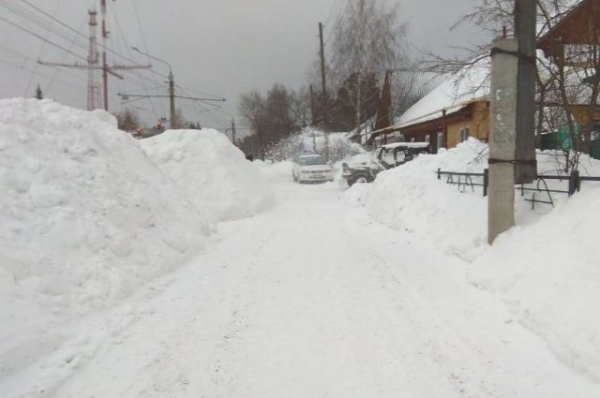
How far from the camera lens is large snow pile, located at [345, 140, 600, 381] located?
404 cm

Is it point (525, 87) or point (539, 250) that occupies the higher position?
point (525, 87)

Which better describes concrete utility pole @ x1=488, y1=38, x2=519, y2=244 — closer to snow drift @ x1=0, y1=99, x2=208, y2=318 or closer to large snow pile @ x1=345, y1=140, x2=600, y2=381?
large snow pile @ x1=345, y1=140, x2=600, y2=381

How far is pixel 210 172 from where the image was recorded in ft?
46.4

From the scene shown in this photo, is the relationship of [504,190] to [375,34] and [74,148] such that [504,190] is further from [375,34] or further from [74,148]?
[375,34]

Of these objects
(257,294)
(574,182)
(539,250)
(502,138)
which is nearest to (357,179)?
(502,138)

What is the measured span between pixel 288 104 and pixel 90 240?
7008 cm

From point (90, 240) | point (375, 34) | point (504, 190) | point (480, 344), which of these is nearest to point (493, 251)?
point (504, 190)

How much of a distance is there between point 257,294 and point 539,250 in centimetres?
349

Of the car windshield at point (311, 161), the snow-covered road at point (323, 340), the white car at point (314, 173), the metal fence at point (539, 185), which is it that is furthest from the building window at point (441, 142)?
the snow-covered road at point (323, 340)

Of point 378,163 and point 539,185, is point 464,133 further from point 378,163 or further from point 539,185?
point 539,185

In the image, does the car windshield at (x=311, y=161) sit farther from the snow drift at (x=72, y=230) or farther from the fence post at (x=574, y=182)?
the fence post at (x=574, y=182)

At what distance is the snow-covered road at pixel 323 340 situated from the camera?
363cm

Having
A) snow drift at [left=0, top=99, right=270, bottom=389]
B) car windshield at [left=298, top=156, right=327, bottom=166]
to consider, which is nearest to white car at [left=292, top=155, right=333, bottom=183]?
car windshield at [left=298, top=156, right=327, bottom=166]

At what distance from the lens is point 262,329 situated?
480cm
